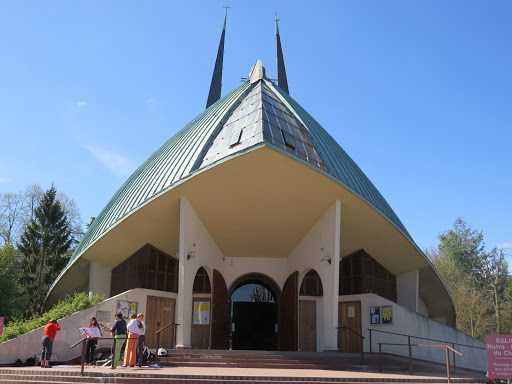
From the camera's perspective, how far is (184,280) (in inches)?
685

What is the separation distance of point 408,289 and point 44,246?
24639 millimetres

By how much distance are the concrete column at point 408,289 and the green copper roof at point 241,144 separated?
3.59 metres

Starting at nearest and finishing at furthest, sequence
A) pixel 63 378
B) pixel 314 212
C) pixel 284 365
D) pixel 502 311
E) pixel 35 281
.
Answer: pixel 63 378
pixel 284 365
pixel 314 212
pixel 35 281
pixel 502 311

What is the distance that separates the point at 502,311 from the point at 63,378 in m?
40.7

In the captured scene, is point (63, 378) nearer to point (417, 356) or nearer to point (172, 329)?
point (172, 329)

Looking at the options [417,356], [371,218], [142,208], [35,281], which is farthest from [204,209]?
[35,281]

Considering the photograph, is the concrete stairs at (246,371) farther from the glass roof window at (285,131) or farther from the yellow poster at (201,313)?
the glass roof window at (285,131)

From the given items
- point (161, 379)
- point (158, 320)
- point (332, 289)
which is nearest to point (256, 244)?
point (332, 289)

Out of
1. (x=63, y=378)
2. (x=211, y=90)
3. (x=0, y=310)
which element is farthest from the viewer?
(x=211, y=90)

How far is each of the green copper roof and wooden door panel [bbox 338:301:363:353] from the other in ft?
12.4

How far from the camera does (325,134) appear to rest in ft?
79.2

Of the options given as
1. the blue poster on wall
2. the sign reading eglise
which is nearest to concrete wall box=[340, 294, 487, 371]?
the blue poster on wall

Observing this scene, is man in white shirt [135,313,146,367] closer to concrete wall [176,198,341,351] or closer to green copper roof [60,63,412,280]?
concrete wall [176,198,341,351]

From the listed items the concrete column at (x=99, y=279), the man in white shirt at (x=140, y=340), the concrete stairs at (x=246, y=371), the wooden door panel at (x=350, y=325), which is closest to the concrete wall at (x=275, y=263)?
the wooden door panel at (x=350, y=325)
